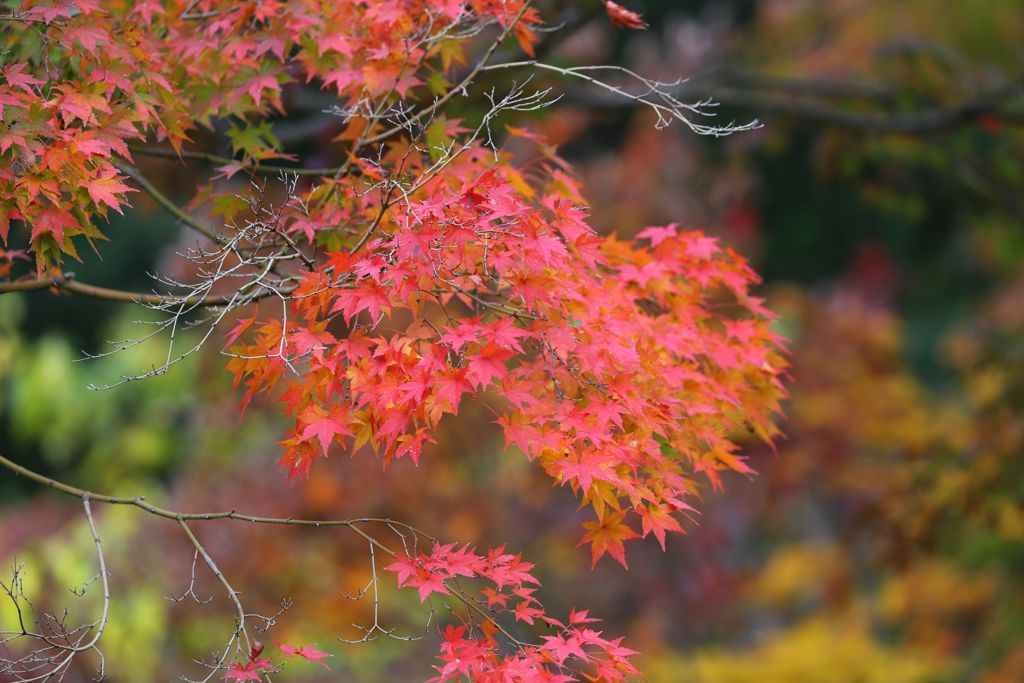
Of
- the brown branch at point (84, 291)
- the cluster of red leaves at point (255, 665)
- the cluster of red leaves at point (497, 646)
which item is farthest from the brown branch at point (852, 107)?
the cluster of red leaves at point (255, 665)

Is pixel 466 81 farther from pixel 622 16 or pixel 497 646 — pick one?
pixel 497 646

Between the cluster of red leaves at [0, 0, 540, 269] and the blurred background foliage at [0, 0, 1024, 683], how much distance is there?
1.13 metres

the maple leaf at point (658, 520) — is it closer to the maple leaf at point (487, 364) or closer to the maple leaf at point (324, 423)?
the maple leaf at point (487, 364)

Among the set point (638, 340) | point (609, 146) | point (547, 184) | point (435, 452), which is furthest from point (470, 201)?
point (609, 146)

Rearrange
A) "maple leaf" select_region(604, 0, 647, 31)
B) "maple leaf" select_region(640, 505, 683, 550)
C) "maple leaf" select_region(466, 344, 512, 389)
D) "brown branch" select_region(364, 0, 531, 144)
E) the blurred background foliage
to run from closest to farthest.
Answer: "maple leaf" select_region(466, 344, 512, 389) → "maple leaf" select_region(640, 505, 683, 550) → "brown branch" select_region(364, 0, 531, 144) → "maple leaf" select_region(604, 0, 647, 31) → the blurred background foliage

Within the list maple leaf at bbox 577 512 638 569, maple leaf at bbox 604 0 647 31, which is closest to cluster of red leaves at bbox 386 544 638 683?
maple leaf at bbox 577 512 638 569

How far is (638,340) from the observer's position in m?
2.69

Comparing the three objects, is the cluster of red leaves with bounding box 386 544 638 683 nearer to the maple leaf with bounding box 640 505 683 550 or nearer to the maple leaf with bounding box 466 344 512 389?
the maple leaf with bounding box 640 505 683 550

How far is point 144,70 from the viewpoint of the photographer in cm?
271

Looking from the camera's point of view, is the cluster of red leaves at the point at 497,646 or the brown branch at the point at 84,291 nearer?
the cluster of red leaves at the point at 497,646

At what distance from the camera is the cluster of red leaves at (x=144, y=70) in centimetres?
247

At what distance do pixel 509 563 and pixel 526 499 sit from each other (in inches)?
273

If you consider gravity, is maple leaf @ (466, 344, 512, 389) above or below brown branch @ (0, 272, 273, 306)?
above

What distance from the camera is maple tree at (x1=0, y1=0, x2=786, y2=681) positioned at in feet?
7.87
